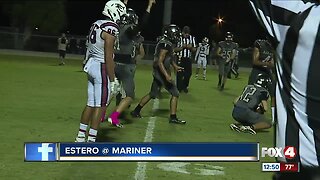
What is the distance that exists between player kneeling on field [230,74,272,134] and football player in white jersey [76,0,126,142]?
2.79 meters

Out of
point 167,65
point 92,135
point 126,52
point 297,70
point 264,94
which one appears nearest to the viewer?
point 297,70

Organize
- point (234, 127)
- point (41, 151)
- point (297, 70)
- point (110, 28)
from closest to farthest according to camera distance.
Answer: point (297, 70), point (41, 151), point (110, 28), point (234, 127)

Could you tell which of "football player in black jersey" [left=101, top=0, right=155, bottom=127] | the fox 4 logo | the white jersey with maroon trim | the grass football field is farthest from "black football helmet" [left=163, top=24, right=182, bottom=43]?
the fox 4 logo

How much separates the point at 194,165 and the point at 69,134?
228cm

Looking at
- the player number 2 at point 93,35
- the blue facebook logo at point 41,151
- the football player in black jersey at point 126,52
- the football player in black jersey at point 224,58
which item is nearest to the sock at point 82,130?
the player number 2 at point 93,35

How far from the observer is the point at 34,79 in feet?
53.9

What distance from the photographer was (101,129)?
825cm

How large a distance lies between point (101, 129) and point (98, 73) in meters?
1.74

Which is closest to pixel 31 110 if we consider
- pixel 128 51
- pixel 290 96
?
pixel 128 51

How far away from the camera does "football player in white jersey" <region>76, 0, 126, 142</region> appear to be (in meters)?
6.63

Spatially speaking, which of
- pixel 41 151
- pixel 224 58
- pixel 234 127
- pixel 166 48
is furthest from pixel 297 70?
pixel 224 58

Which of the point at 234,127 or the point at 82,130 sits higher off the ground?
the point at 82,130

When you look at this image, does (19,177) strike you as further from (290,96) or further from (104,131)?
(290,96)

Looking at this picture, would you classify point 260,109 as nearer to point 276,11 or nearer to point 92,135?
point 92,135
